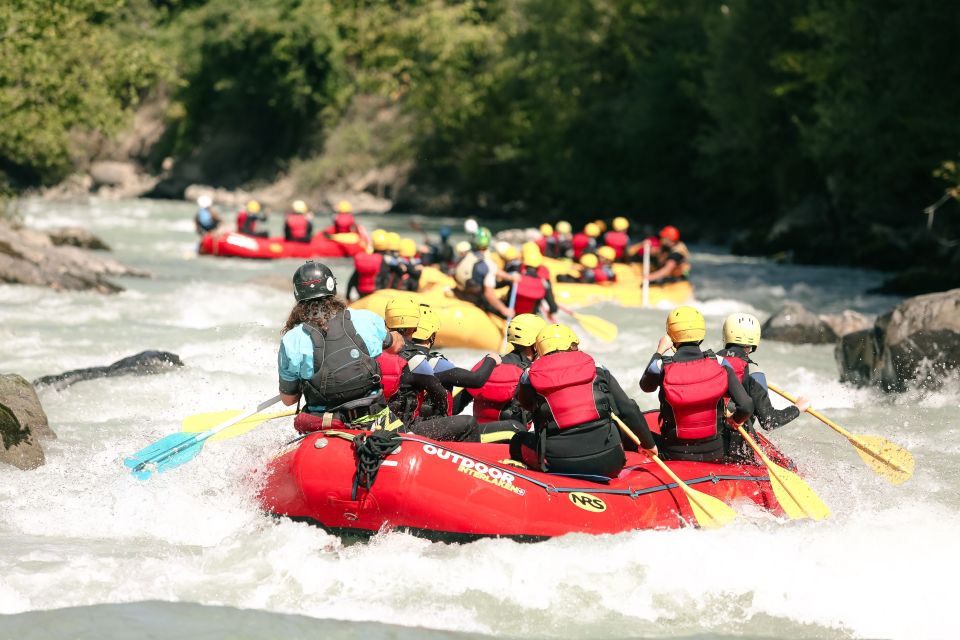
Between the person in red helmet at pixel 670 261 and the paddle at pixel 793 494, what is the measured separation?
10382 millimetres

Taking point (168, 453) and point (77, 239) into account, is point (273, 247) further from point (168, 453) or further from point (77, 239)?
point (168, 453)

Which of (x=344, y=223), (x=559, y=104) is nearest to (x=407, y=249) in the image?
(x=344, y=223)

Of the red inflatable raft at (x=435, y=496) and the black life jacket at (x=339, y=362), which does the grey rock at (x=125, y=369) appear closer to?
the red inflatable raft at (x=435, y=496)

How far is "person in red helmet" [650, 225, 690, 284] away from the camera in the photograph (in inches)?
683

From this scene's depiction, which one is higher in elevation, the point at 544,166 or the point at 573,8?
the point at 573,8

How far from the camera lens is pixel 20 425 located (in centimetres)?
783

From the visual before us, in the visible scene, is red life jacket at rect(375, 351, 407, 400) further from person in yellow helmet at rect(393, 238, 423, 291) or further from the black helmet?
person in yellow helmet at rect(393, 238, 423, 291)

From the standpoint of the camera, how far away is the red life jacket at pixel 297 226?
883 inches

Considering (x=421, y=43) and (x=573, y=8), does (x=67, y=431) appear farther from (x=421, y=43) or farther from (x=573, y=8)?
(x=421, y=43)

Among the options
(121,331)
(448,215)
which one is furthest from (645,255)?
(448,215)

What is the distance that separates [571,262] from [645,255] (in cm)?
109

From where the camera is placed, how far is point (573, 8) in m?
32.7

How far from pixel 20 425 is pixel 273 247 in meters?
14.5

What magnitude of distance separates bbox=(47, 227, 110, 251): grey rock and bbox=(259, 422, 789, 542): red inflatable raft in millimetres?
18228
